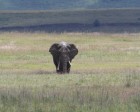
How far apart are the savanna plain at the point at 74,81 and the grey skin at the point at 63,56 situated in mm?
611

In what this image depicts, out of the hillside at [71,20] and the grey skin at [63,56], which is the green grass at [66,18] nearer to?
the hillside at [71,20]

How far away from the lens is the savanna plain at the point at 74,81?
1986cm

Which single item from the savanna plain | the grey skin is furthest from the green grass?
the grey skin

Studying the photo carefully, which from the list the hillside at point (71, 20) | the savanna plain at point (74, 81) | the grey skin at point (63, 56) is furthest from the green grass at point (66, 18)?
the grey skin at point (63, 56)

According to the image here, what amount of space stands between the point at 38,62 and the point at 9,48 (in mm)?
11122

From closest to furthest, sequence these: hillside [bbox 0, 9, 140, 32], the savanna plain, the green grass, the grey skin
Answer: the savanna plain, the grey skin, hillside [bbox 0, 9, 140, 32], the green grass

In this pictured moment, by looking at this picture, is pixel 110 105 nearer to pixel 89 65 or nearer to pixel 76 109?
pixel 76 109

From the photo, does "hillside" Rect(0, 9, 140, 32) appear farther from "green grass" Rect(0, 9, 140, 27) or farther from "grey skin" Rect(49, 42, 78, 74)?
"grey skin" Rect(49, 42, 78, 74)

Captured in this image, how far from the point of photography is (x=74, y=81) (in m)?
28.7

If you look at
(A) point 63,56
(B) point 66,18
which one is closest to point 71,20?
(B) point 66,18

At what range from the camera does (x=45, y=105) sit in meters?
19.7

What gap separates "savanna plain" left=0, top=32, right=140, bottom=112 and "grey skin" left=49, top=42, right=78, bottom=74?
0.61m

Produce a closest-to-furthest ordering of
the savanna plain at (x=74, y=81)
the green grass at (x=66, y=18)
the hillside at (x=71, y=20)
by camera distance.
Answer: the savanna plain at (x=74, y=81), the hillside at (x=71, y=20), the green grass at (x=66, y=18)

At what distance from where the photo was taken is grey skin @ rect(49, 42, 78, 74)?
3493 cm
